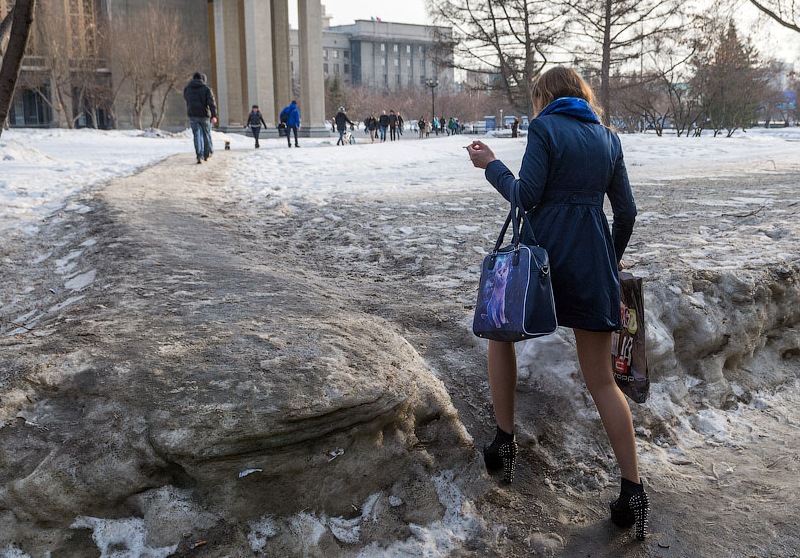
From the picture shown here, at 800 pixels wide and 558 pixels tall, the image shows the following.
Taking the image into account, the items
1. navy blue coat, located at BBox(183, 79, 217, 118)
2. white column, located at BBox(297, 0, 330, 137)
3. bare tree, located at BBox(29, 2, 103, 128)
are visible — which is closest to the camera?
navy blue coat, located at BBox(183, 79, 217, 118)

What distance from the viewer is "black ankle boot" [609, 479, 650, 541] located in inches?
116

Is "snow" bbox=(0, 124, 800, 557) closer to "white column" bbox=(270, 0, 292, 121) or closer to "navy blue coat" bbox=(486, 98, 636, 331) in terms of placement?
"navy blue coat" bbox=(486, 98, 636, 331)

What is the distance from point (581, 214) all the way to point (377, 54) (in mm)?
128957

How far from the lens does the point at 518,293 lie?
2.71 m

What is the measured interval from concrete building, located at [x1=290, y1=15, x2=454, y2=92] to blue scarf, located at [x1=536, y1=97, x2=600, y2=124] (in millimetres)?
121599

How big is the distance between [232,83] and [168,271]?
147 feet

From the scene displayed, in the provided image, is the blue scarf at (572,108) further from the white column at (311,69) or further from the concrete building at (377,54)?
the concrete building at (377,54)

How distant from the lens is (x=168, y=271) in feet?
17.1

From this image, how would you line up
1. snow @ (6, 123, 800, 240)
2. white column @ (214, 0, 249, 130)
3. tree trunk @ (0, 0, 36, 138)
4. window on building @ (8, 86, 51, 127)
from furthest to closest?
window on building @ (8, 86, 51, 127) → white column @ (214, 0, 249, 130) → snow @ (6, 123, 800, 240) → tree trunk @ (0, 0, 36, 138)

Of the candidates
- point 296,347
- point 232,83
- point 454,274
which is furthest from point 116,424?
point 232,83

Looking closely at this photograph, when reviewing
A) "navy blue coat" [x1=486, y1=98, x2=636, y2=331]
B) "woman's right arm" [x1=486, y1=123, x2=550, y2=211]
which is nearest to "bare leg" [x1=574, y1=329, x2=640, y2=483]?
"navy blue coat" [x1=486, y1=98, x2=636, y2=331]

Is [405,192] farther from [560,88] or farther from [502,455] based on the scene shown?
[560,88]

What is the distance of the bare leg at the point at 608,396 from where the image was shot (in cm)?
292

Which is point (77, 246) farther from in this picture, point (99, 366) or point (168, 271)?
point (99, 366)
